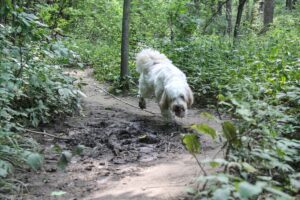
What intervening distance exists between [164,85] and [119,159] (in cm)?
207

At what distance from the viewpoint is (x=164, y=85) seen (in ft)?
22.9

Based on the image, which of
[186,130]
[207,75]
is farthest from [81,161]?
[207,75]

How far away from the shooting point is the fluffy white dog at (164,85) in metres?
6.46

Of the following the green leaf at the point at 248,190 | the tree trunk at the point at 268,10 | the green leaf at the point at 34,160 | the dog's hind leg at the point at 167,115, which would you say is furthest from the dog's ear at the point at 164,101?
the tree trunk at the point at 268,10

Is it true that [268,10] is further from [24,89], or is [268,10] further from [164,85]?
[24,89]

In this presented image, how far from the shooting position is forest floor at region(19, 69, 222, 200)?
418 cm

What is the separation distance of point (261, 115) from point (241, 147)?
0.57 metres

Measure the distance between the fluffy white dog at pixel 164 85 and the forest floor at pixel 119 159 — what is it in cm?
38

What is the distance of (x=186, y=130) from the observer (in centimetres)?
662

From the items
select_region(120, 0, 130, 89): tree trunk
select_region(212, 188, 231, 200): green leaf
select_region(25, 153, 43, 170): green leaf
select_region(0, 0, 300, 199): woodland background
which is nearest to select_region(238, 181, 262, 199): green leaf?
select_region(0, 0, 300, 199): woodland background

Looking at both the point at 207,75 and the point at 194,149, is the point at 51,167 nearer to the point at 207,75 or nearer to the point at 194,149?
the point at 194,149

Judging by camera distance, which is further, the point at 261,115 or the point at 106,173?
the point at 106,173

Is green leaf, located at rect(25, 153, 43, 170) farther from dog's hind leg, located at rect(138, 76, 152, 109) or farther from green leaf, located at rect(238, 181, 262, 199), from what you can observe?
dog's hind leg, located at rect(138, 76, 152, 109)

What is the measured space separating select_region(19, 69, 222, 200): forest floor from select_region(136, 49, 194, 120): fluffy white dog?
0.38 meters
